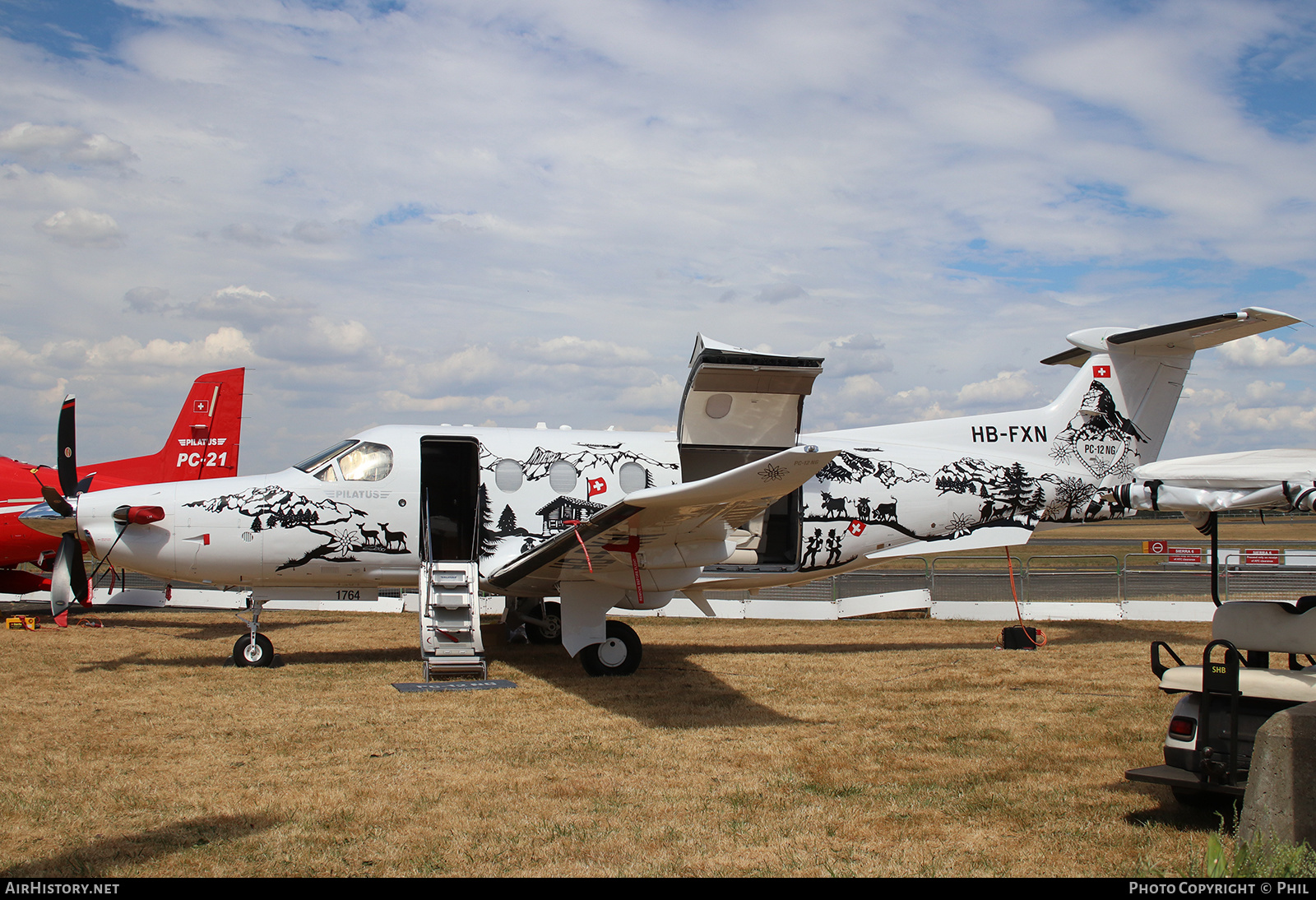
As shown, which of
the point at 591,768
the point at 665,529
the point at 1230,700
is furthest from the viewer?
the point at 665,529

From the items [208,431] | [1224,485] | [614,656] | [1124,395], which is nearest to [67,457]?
[208,431]

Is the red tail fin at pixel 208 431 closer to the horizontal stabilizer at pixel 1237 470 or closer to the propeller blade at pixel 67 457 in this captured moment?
the propeller blade at pixel 67 457

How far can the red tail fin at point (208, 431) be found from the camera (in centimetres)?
1836

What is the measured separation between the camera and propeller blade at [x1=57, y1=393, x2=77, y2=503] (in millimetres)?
12375

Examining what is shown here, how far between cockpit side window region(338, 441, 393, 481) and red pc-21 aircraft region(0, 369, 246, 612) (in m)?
7.79

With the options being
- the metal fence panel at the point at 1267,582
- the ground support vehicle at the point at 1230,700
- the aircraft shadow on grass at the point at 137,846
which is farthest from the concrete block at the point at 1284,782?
the metal fence panel at the point at 1267,582

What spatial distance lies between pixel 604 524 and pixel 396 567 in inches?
170

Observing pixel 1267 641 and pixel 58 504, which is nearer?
pixel 1267 641

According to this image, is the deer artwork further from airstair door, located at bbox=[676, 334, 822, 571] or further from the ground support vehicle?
the ground support vehicle

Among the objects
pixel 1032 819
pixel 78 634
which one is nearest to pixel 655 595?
pixel 1032 819

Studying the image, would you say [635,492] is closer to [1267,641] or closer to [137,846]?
[137,846]

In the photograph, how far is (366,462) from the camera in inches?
455

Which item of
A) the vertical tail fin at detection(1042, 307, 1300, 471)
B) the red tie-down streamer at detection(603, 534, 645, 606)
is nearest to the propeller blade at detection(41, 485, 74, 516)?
the red tie-down streamer at detection(603, 534, 645, 606)

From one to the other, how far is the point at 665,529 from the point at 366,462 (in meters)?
4.60
